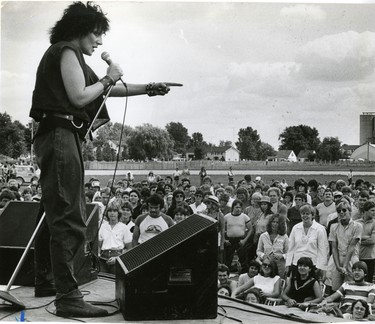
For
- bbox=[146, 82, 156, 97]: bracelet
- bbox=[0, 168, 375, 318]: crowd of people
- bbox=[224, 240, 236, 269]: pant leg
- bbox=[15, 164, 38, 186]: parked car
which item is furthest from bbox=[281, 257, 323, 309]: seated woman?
bbox=[15, 164, 38, 186]: parked car

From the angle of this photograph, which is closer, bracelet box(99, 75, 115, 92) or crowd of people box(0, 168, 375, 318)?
bracelet box(99, 75, 115, 92)

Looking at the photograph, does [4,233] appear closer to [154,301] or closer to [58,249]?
[58,249]

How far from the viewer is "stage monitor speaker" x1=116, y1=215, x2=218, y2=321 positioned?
3193 millimetres

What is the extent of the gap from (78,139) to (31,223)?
136cm

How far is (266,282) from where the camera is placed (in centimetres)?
724

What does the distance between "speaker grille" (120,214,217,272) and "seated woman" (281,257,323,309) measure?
3422 millimetres

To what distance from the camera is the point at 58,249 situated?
321 cm

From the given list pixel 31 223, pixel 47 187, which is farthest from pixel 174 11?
pixel 47 187

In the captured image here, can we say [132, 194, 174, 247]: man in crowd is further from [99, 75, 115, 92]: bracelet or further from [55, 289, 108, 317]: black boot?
[99, 75, 115, 92]: bracelet

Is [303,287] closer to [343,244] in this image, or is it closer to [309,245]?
[309,245]

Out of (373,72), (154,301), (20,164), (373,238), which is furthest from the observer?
(20,164)

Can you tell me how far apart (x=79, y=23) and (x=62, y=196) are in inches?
41.1

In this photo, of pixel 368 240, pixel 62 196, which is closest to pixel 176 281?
pixel 62 196

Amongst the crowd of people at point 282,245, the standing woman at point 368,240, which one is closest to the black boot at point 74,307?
the crowd of people at point 282,245
